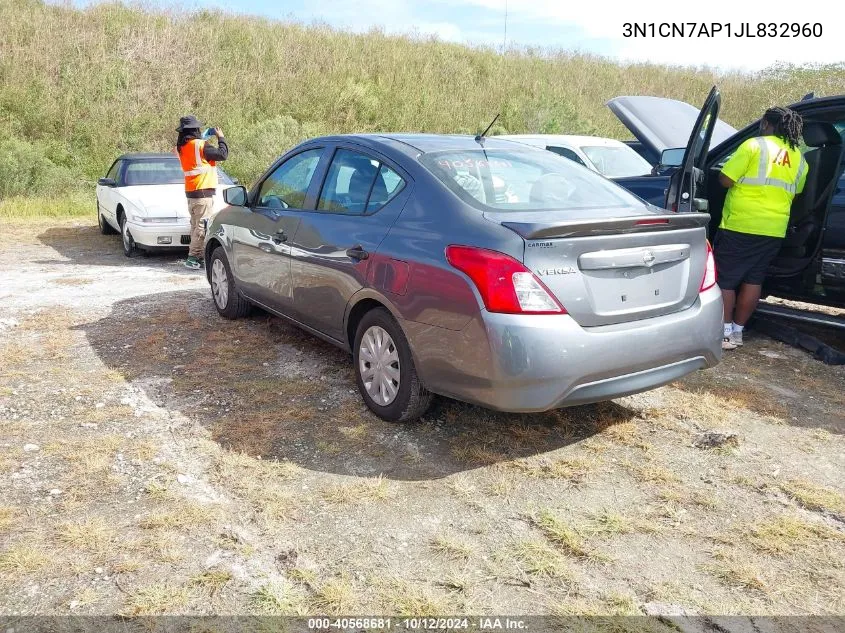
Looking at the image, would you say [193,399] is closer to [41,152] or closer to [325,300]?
[325,300]

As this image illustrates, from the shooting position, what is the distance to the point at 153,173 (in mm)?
10422

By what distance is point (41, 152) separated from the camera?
52.1ft

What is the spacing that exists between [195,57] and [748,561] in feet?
71.2

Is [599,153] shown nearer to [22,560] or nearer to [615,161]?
[615,161]

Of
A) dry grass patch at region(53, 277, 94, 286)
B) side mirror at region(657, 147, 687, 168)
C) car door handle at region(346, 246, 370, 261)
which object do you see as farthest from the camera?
dry grass patch at region(53, 277, 94, 286)

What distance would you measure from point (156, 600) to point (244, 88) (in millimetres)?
20427

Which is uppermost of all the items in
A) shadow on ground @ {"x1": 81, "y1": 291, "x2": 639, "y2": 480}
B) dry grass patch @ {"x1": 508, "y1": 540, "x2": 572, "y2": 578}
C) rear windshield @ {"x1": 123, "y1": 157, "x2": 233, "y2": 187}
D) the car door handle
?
rear windshield @ {"x1": 123, "y1": 157, "x2": 233, "y2": 187}

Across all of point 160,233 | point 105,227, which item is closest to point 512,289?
point 160,233

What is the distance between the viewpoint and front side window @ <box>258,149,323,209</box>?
4.93 metres

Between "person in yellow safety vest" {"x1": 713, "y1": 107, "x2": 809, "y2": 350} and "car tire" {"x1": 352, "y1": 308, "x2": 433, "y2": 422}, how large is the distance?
3205mm

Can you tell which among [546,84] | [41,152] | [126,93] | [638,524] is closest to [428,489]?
[638,524]

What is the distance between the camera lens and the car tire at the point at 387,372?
12.5ft

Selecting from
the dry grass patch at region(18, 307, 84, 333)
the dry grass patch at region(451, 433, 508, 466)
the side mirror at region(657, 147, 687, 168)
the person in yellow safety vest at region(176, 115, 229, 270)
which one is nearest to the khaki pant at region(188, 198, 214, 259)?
the person in yellow safety vest at region(176, 115, 229, 270)

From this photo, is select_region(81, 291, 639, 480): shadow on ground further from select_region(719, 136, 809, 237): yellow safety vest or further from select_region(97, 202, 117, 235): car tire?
select_region(97, 202, 117, 235): car tire
